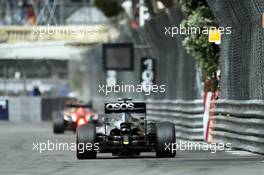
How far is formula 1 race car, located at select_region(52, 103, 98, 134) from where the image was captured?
3388 centimetres

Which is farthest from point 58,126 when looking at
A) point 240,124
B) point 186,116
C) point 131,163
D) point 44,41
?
point 44,41

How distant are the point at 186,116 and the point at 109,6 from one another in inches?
1099

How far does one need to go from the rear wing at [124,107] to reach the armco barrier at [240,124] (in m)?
2.17

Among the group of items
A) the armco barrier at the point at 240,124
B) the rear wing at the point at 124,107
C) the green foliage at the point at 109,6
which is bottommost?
the armco barrier at the point at 240,124

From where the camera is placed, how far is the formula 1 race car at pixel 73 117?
33875 mm

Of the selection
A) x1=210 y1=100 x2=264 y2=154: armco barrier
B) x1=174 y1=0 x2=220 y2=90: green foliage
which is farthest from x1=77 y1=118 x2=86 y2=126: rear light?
x1=210 y1=100 x2=264 y2=154: armco barrier

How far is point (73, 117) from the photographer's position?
35219 mm

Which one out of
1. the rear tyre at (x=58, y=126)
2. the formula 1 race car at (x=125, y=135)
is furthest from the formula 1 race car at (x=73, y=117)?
the formula 1 race car at (x=125, y=135)

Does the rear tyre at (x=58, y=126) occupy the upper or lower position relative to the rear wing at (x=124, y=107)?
lower

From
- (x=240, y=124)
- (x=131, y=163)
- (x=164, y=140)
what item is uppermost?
(x=240, y=124)

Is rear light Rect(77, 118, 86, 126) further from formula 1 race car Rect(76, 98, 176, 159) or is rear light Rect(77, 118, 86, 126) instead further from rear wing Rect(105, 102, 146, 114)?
rear wing Rect(105, 102, 146, 114)

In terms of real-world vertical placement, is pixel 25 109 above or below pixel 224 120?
below

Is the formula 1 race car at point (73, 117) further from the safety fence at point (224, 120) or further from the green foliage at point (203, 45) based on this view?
the green foliage at point (203, 45)

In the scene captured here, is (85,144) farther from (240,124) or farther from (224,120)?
(224,120)
